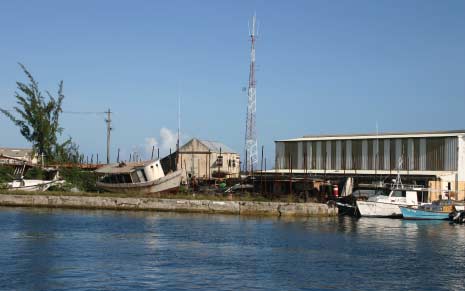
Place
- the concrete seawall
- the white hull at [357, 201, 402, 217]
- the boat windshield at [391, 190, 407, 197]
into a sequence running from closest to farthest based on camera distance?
the concrete seawall
the white hull at [357, 201, 402, 217]
the boat windshield at [391, 190, 407, 197]

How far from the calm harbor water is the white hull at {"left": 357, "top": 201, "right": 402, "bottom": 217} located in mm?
7647

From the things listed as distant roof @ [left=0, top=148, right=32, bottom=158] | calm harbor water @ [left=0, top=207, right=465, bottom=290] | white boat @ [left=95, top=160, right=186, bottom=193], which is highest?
distant roof @ [left=0, top=148, right=32, bottom=158]

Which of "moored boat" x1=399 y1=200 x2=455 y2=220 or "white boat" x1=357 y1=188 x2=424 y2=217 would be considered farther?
"white boat" x1=357 y1=188 x2=424 y2=217

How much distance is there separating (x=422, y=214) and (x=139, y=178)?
26533 mm

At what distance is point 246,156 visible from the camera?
7381cm

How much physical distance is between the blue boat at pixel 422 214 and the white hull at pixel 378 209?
712mm

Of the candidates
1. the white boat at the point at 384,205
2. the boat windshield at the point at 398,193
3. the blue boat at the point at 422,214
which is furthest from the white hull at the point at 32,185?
the blue boat at the point at 422,214

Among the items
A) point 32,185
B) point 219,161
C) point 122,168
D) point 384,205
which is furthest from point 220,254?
point 219,161

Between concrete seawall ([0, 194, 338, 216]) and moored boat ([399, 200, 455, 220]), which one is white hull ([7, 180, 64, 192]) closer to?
concrete seawall ([0, 194, 338, 216])

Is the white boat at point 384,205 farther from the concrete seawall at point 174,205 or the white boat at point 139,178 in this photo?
the white boat at point 139,178

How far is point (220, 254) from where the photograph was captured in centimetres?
3141

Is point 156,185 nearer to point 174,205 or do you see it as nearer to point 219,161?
point 174,205

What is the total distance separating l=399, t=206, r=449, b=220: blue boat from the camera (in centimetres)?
5562

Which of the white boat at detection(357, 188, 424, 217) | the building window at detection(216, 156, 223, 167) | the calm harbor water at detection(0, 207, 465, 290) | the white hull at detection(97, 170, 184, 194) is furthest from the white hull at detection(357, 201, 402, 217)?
the building window at detection(216, 156, 223, 167)
